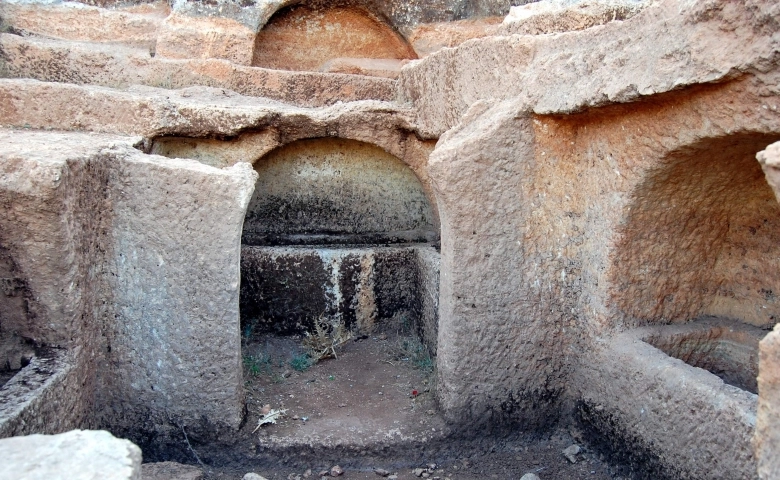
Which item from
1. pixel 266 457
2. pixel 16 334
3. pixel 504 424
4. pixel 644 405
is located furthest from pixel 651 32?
pixel 16 334

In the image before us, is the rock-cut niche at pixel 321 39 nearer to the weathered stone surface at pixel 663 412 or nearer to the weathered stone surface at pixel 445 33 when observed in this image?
the weathered stone surface at pixel 445 33

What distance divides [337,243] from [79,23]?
2568mm

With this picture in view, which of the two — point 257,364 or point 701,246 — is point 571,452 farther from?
point 257,364

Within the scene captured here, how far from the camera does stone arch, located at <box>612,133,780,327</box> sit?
271cm

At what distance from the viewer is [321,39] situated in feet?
18.7

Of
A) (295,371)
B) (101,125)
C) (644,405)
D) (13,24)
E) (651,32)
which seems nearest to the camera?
(651,32)

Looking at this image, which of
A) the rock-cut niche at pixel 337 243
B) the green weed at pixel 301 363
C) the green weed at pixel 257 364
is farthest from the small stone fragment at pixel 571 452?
the green weed at pixel 257 364

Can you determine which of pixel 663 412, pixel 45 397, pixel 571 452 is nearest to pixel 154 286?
pixel 45 397

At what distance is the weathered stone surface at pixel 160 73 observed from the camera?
438 centimetres

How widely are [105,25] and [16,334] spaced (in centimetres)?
314

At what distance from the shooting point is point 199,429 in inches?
125

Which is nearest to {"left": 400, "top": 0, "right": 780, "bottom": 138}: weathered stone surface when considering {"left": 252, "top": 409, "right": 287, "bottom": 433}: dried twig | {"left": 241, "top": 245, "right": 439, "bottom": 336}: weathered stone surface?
{"left": 241, "top": 245, "right": 439, "bottom": 336}: weathered stone surface

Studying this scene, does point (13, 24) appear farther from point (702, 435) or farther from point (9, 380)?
point (702, 435)

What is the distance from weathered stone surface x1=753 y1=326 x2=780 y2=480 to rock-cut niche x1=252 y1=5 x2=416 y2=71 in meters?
4.60
